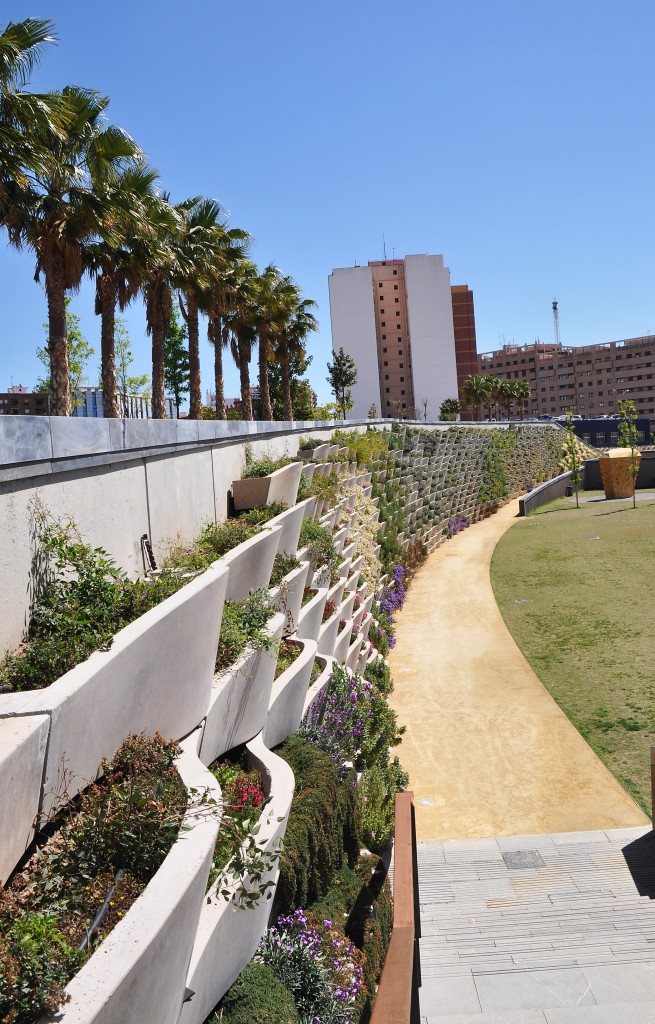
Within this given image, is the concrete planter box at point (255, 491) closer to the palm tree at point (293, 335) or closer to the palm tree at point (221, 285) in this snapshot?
the palm tree at point (221, 285)

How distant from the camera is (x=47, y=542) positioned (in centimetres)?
541

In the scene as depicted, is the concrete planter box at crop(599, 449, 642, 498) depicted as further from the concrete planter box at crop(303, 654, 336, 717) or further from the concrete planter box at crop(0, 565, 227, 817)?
the concrete planter box at crop(0, 565, 227, 817)

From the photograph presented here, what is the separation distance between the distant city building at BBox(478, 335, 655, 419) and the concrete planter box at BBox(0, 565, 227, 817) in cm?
13950

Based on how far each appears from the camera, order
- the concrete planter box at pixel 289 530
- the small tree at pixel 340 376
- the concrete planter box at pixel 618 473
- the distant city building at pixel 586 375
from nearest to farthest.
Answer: the concrete planter box at pixel 289 530
the concrete planter box at pixel 618 473
the small tree at pixel 340 376
the distant city building at pixel 586 375

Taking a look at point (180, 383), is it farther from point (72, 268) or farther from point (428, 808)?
point (428, 808)

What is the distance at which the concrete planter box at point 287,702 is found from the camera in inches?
306

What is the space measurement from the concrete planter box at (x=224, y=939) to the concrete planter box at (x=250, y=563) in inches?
79.1

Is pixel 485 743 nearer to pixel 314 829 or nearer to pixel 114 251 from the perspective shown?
pixel 314 829

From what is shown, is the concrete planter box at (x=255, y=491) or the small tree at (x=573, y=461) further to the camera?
the small tree at (x=573, y=461)

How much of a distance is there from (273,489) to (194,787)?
676 cm

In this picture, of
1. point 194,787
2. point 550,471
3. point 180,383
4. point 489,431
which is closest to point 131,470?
point 194,787

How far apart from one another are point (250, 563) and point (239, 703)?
1.48 m

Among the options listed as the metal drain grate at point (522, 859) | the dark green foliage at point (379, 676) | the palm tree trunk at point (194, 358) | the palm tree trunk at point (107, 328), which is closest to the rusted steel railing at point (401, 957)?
the metal drain grate at point (522, 859)

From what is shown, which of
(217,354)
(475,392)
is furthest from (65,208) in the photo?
(475,392)
